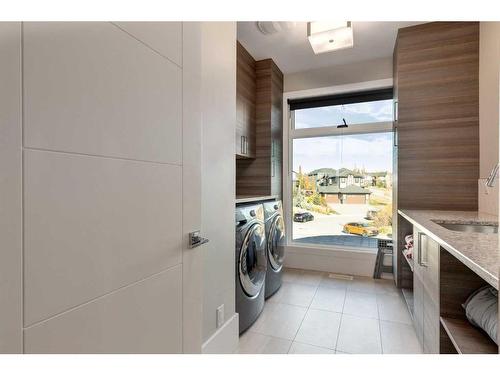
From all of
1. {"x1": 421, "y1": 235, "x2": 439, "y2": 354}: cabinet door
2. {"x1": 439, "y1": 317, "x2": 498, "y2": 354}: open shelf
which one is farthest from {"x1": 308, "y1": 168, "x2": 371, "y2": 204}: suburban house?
{"x1": 439, "y1": 317, "x2": 498, "y2": 354}: open shelf

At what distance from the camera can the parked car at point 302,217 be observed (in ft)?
11.7

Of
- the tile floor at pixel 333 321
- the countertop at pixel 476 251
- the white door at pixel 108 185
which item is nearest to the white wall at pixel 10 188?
the white door at pixel 108 185

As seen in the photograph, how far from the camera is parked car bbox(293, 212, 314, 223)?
357 cm

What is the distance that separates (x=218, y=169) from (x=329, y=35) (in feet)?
5.13

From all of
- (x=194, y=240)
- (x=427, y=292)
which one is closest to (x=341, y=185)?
(x=427, y=292)

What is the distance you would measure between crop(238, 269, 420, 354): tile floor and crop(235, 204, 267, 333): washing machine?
5.3 inches

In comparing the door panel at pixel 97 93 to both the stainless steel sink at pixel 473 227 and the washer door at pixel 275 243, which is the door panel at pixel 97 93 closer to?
the washer door at pixel 275 243

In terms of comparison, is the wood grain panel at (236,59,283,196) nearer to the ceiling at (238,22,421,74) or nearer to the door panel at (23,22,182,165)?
the ceiling at (238,22,421,74)

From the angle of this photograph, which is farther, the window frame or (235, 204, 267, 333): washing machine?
the window frame

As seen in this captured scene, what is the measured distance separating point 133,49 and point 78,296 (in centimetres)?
65

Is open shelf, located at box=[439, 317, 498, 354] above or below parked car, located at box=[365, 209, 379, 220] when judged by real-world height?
below

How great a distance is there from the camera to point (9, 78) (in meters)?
0.46
